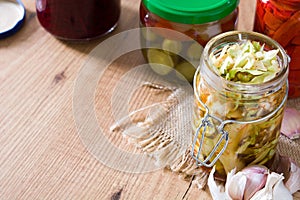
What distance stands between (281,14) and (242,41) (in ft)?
0.32

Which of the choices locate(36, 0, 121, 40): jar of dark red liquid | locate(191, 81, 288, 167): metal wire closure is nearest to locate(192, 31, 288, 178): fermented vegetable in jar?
locate(191, 81, 288, 167): metal wire closure

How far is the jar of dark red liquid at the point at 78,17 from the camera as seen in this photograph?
1.07m

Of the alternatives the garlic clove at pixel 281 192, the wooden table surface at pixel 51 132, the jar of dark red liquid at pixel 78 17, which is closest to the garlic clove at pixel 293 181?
the garlic clove at pixel 281 192

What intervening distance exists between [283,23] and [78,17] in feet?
1.23

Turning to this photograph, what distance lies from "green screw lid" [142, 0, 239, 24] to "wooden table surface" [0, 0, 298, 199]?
17 cm

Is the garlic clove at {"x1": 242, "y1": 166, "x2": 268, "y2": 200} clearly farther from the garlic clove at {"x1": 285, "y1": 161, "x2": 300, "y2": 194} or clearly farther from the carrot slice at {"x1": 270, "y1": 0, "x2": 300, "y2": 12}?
the carrot slice at {"x1": 270, "y1": 0, "x2": 300, "y2": 12}

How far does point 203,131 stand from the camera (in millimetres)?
861

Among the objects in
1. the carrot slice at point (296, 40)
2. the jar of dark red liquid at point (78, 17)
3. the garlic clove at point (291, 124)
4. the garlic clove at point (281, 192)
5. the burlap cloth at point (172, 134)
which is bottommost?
the burlap cloth at point (172, 134)

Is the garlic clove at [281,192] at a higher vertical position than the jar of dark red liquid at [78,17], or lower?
lower

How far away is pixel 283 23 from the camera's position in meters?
0.93

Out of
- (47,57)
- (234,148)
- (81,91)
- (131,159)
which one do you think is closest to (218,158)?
(234,148)

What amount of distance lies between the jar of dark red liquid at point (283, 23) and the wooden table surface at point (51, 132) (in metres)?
0.20

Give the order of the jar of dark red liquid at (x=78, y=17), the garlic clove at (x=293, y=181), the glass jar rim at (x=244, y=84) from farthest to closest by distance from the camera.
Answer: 1. the jar of dark red liquid at (x=78, y=17)
2. the garlic clove at (x=293, y=181)
3. the glass jar rim at (x=244, y=84)

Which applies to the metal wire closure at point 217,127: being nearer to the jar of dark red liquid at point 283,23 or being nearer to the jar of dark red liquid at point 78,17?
the jar of dark red liquid at point 283,23
